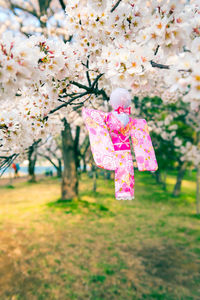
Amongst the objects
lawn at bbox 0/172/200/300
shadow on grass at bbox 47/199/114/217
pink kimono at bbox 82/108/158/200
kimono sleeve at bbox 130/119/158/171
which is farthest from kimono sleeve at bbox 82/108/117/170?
shadow on grass at bbox 47/199/114/217

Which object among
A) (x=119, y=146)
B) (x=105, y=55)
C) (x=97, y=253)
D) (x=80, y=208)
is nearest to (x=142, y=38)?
(x=105, y=55)

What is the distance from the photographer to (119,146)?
2.11 m

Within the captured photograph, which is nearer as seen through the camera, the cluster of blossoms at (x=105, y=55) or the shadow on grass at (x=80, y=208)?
the cluster of blossoms at (x=105, y=55)

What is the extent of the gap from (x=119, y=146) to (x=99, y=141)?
0.30 m

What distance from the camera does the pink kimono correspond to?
1860 millimetres

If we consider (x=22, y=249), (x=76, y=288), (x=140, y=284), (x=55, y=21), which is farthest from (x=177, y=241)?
(x=55, y=21)

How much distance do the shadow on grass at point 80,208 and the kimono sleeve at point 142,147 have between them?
22.7 feet

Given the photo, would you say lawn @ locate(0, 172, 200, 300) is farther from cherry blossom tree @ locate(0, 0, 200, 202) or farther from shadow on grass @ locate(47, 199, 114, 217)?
cherry blossom tree @ locate(0, 0, 200, 202)

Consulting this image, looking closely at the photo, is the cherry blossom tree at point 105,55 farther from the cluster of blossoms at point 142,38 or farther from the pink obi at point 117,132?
the pink obi at point 117,132

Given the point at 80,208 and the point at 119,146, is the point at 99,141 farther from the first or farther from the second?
the point at 80,208

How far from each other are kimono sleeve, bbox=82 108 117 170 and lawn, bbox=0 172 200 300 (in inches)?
48.2

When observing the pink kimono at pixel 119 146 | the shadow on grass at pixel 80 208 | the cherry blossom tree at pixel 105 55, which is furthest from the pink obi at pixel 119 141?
the shadow on grass at pixel 80 208

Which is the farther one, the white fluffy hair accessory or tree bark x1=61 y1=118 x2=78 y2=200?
tree bark x1=61 y1=118 x2=78 y2=200

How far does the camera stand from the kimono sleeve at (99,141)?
1.82 meters
